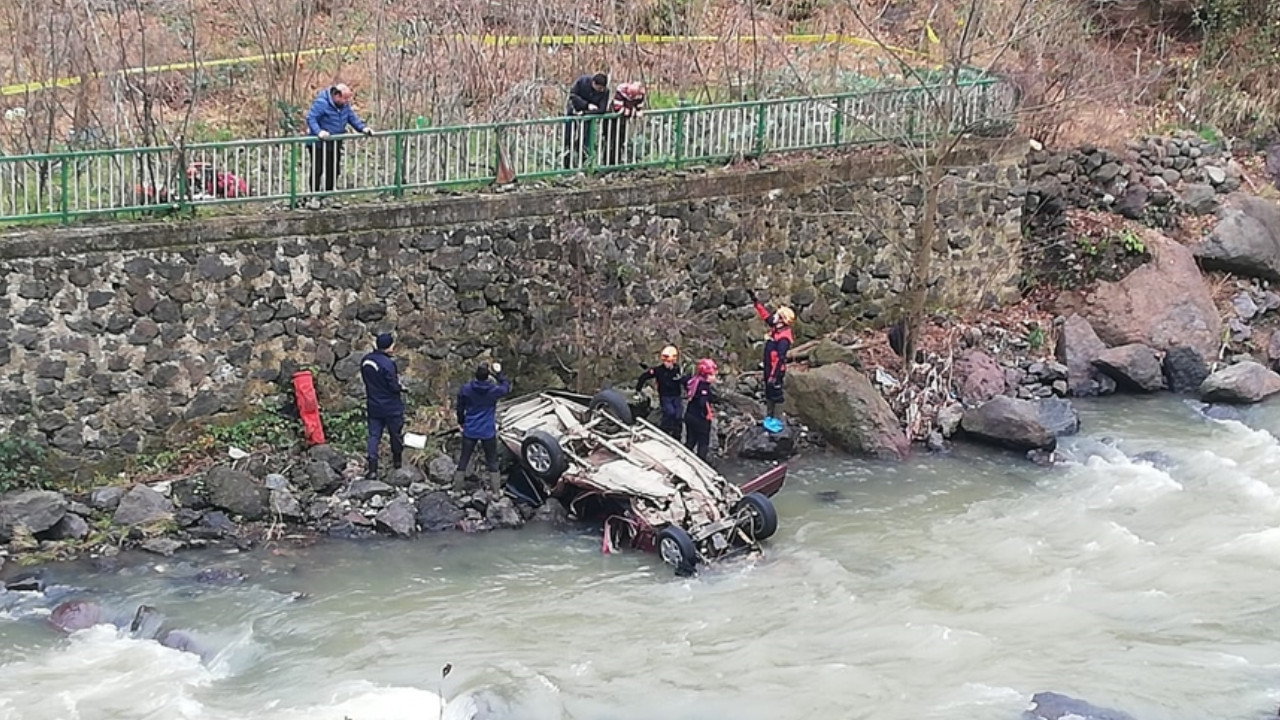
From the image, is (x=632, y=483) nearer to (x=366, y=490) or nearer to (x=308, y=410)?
(x=366, y=490)

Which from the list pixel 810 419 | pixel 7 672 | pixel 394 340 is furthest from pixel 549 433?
pixel 7 672

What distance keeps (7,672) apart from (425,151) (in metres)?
6.49

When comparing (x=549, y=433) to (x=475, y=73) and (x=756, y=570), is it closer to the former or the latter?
(x=756, y=570)

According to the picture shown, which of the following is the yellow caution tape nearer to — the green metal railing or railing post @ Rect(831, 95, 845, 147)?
railing post @ Rect(831, 95, 845, 147)

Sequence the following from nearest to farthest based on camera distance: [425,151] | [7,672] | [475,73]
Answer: [7,672]
[425,151]
[475,73]

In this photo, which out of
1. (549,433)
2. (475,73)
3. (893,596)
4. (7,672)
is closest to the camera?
(7,672)

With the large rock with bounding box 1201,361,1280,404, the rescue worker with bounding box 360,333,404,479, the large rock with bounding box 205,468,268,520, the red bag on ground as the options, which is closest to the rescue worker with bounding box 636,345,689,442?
the rescue worker with bounding box 360,333,404,479

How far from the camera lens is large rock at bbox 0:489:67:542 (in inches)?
502

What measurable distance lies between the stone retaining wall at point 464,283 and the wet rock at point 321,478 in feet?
3.14

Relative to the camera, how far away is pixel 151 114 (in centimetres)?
1526

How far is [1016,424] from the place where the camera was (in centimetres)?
1595

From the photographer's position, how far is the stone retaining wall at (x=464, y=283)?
13.4 meters

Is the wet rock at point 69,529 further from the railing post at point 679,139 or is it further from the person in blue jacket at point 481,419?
the railing post at point 679,139

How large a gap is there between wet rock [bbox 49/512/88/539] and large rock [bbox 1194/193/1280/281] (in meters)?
14.0
